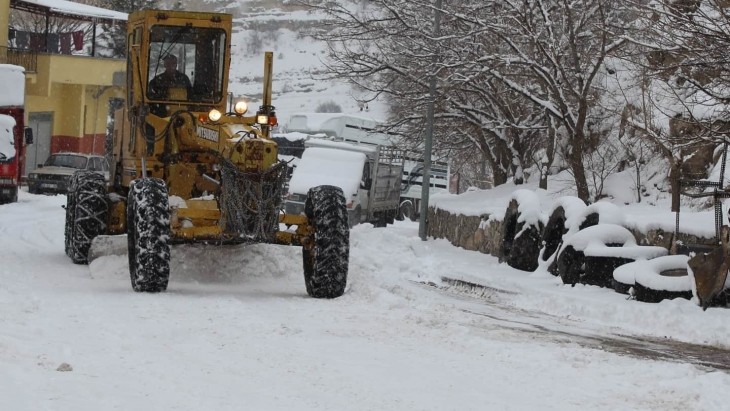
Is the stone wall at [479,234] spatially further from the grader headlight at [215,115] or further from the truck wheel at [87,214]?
the truck wheel at [87,214]

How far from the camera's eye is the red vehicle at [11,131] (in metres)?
31.3

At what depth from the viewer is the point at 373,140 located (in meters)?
46.0

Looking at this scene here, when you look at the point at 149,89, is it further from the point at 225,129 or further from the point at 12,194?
the point at 12,194

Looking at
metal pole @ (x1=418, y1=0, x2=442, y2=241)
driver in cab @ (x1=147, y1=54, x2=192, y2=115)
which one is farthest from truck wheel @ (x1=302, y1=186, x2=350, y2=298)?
metal pole @ (x1=418, y1=0, x2=442, y2=241)

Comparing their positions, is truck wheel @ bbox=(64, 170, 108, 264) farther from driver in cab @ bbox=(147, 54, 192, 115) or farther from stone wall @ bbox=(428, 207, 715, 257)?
stone wall @ bbox=(428, 207, 715, 257)

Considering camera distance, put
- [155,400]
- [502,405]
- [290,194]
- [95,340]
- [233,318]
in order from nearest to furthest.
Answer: [155,400] < [502,405] < [95,340] < [233,318] < [290,194]

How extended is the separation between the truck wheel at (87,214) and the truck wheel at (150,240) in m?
3.33

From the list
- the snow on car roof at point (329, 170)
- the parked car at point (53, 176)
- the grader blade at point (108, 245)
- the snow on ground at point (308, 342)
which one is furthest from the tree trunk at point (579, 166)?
the parked car at point (53, 176)

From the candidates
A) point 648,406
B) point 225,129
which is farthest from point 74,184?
point 648,406

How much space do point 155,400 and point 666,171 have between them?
18387 mm

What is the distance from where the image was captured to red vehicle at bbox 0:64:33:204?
31328 mm

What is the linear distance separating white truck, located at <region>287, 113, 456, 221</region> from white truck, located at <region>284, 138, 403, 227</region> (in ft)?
25.1

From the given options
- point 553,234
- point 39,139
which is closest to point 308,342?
point 553,234

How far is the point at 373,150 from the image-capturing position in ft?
107
